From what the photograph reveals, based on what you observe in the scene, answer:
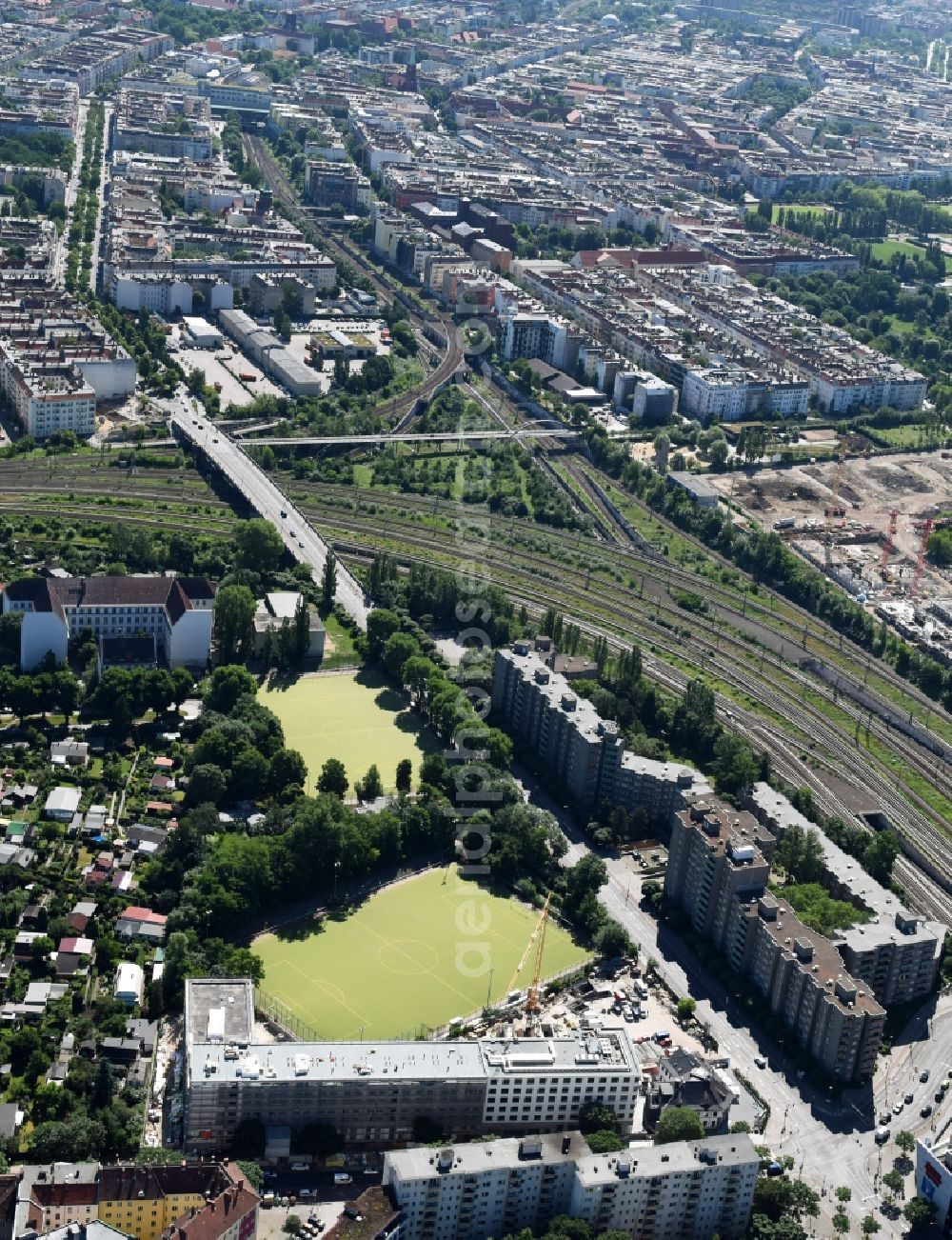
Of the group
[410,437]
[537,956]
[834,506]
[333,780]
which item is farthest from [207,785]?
[834,506]

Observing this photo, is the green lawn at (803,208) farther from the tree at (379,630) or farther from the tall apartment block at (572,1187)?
the tall apartment block at (572,1187)

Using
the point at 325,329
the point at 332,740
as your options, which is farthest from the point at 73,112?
the point at 332,740

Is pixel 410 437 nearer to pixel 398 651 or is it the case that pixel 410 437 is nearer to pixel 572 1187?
pixel 398 651

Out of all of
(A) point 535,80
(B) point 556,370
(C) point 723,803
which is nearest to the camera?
(C) point 723,803

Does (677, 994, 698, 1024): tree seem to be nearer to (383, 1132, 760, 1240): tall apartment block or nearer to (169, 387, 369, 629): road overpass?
(383, 1132, 760, 1240): tall apartment block

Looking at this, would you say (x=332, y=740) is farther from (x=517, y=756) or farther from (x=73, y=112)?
(x=73, y=112)
